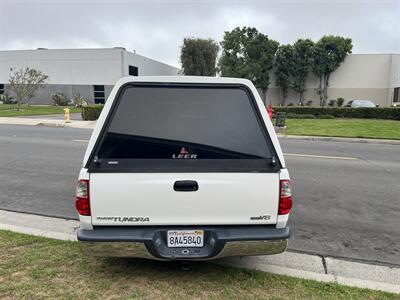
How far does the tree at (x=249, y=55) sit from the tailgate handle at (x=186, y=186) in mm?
37207

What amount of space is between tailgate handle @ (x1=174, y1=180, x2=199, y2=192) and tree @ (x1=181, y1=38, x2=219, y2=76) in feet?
160

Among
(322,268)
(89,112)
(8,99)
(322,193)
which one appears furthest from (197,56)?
(322,268)

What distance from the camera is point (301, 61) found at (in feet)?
128

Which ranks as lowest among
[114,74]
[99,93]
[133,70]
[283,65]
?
[99,93]

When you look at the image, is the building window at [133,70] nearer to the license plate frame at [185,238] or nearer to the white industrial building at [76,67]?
the white industrial building at [76,67]

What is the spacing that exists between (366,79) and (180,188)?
42.2 meters

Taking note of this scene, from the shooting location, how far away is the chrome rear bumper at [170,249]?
296cm

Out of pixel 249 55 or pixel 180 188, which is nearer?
pixel 180 188

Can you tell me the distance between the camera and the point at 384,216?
17.8ft

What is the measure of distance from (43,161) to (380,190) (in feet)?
26.2

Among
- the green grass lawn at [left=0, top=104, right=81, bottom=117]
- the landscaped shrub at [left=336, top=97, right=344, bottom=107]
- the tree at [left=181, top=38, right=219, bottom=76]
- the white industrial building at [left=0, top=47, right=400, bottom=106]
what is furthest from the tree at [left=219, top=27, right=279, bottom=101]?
the green grass lawn at [left=0, top=104, right=81, bottom=117]

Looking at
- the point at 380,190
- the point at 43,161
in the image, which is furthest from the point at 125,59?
the point at 380,190

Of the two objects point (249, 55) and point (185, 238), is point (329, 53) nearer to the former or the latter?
point (249, 55)

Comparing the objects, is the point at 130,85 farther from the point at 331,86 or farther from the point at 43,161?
the point at 331,86
